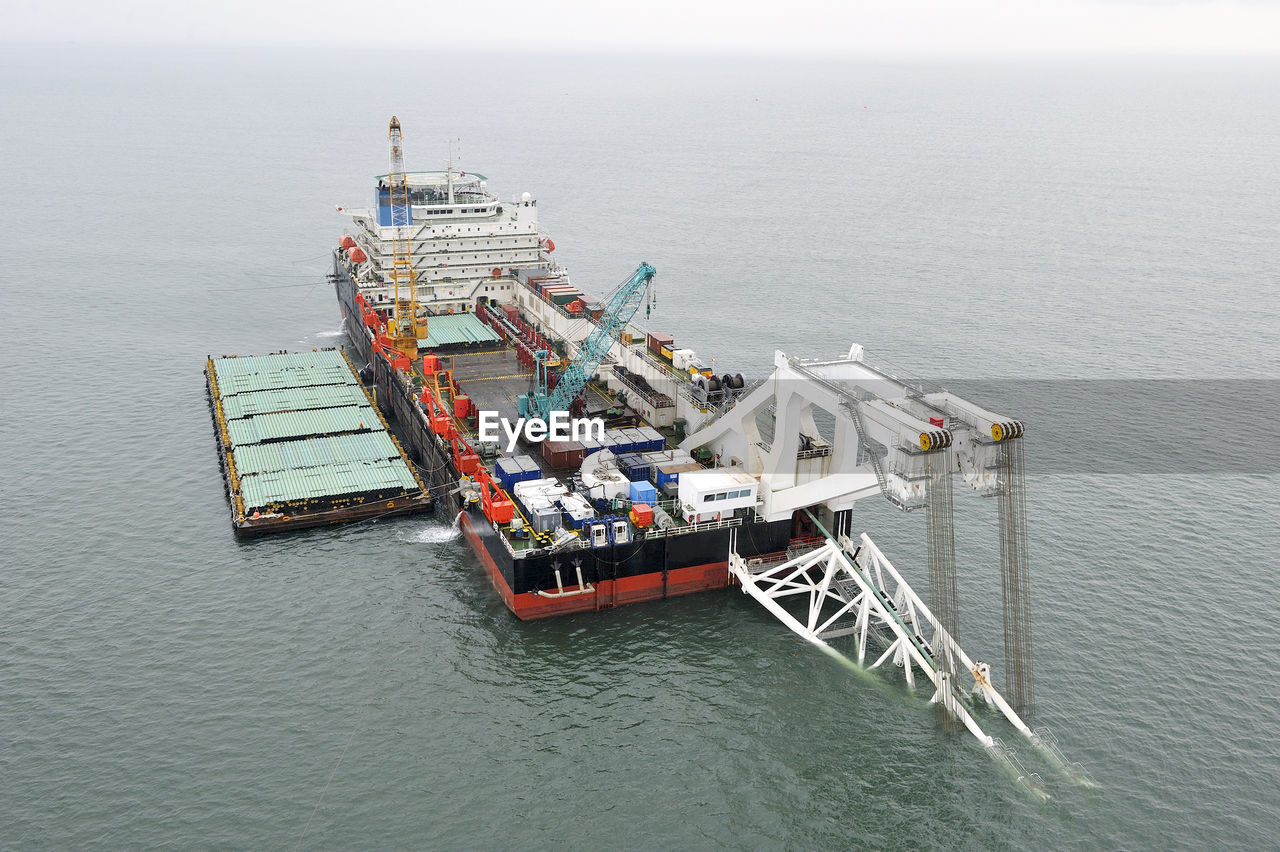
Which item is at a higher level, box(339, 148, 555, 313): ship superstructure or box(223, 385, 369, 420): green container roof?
box(339, 148, 555, 313): ship superstructure

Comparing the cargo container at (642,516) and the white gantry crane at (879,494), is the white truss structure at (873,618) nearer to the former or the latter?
the white gantry crane at (879,494)

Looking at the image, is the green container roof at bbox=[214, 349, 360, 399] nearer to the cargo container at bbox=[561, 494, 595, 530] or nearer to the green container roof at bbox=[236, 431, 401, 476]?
the green container roof at bbox=[236, 431, 401, 476]

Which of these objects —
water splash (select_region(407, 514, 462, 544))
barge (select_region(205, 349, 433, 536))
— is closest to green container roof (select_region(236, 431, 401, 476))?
barge (select_region(205, 349, 433, 536))

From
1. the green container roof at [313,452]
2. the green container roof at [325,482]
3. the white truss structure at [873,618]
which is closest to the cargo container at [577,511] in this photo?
the white truss structure at [873,618]

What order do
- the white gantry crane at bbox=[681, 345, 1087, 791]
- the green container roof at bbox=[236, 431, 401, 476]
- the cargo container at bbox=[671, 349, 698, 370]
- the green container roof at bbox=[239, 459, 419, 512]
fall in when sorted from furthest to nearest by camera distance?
the cargo container at bbox=[671, 349, 698, 370] → the green container roof at bbox=[236, 431, 401, 476] → the green container roof at bbox=[239, 459, 419, 512] → the white gantry crane at bbox=[681, 345, 1087, 791]

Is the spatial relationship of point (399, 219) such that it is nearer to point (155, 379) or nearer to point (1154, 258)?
point (155, 379)
